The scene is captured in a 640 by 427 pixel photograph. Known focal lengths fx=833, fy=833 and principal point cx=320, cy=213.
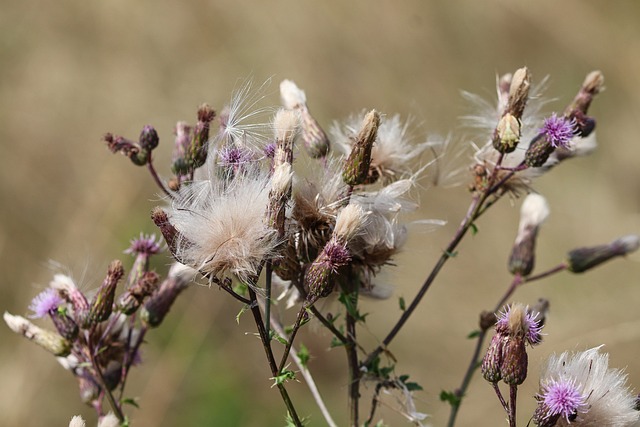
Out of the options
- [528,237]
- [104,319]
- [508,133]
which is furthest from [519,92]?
[104,319]

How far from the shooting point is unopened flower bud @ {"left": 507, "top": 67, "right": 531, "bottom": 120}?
171 centimetres

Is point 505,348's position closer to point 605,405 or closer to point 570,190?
point 605,405

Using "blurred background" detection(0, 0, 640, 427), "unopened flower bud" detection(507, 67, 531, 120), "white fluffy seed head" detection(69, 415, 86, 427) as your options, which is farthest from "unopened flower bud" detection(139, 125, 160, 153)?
"blurred background" detection(0, 0, 640, 427)

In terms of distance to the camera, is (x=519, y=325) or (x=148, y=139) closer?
(x=519, y=325)

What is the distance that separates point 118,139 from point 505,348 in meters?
1.01

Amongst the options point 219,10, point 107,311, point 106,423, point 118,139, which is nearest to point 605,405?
point 106,423

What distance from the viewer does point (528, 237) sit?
2.26 metres

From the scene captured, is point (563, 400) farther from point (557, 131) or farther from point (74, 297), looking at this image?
point (74, 297)

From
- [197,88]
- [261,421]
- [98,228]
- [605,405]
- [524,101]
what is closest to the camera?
[605,405]

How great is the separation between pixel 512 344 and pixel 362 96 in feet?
16.5

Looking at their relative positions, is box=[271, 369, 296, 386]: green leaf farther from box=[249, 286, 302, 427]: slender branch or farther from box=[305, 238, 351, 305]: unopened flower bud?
box=[305, 238, 351, 305]: unopened flower bud

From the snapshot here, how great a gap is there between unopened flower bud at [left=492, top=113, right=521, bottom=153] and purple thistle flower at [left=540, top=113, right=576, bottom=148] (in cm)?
7

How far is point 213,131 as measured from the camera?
182 cm

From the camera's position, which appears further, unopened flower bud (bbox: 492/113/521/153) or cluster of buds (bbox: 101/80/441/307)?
unopened flower bud (bbox: 492/113/521/153)
